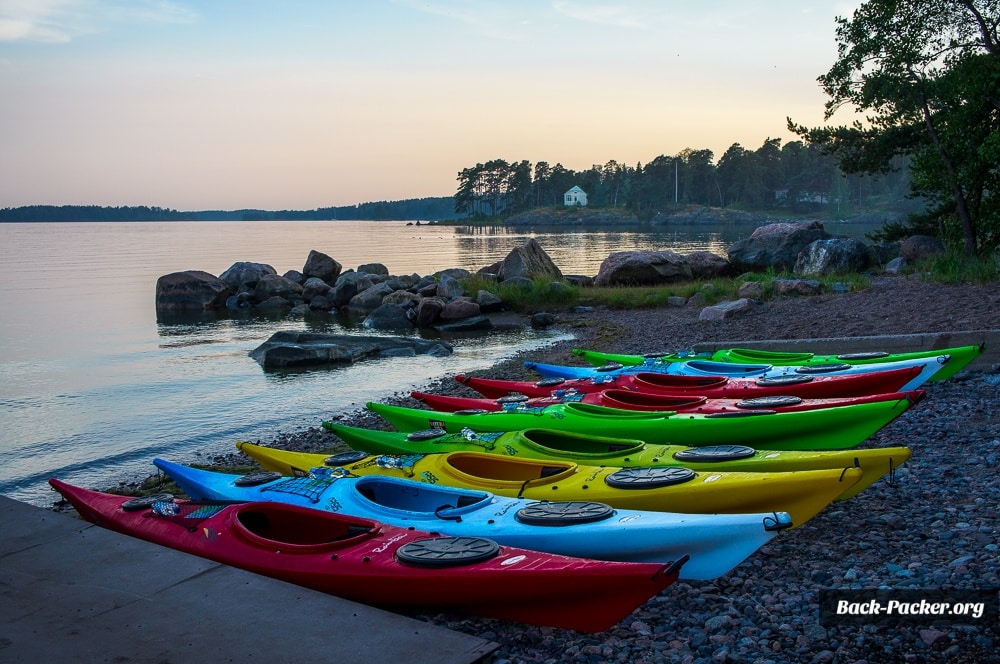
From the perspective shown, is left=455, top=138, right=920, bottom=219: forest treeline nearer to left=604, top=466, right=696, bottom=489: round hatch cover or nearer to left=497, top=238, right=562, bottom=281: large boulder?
left=497, top=238, right=562, bottom=281: large boulder

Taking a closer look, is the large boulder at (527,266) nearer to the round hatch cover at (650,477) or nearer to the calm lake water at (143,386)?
the calm lake water at (143,386)

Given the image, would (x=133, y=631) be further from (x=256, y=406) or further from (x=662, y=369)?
(x=256, y=406)

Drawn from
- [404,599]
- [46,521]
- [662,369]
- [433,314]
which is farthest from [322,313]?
[404,599]

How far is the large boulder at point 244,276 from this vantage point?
29422 mm

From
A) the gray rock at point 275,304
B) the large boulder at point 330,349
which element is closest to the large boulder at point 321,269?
the gray rock at point 275,304

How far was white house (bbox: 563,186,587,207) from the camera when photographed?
130 metres

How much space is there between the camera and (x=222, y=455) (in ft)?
33.3

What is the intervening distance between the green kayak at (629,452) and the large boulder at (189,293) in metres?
21.9

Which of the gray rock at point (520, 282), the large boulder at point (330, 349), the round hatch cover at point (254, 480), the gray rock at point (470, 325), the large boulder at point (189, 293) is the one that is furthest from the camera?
the large boulder at point (189, 293)

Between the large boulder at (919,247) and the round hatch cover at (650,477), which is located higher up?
the large boulder at (919,247)

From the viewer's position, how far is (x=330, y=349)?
54.9ft

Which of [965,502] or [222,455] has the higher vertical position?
[965,502]

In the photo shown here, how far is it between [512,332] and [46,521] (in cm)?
1461

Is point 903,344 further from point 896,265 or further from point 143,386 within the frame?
point 143,386
